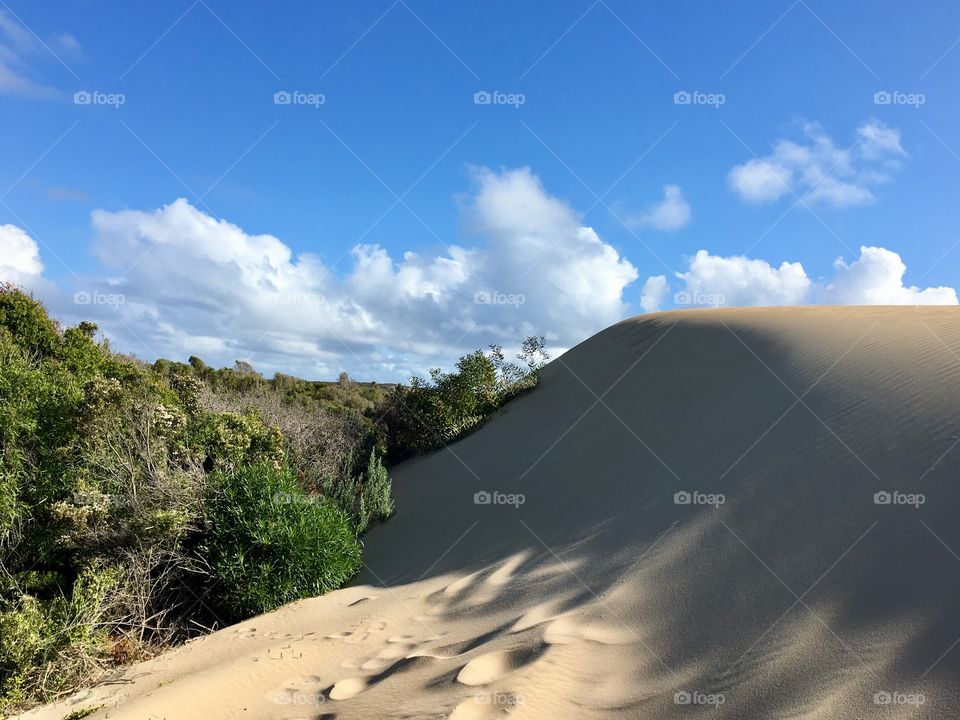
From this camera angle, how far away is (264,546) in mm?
7172

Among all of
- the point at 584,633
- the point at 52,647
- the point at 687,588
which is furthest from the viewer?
the point at 52,647

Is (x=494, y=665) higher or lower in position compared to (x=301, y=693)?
higher

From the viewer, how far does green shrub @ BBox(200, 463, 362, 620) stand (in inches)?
279

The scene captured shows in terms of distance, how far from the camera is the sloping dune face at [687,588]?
162 inches

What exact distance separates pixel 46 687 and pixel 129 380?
249 inches

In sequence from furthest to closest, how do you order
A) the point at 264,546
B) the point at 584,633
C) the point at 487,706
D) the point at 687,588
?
the point at 264,546 → the point at 687,588 → the point at 584,633 → the point at 487,706

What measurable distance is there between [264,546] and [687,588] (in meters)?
4.62

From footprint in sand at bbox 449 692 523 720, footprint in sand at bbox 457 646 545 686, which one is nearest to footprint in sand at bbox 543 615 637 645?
footprint in sand at bbox 457 646 545 686

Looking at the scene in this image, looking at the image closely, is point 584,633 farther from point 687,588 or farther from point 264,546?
point 264,546

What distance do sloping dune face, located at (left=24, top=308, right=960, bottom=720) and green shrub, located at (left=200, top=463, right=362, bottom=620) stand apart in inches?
15.3

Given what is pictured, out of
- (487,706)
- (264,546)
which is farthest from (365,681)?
(264,546)

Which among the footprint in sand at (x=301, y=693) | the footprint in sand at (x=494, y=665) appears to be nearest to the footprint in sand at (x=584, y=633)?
the footprint in sand at (x=494, y=665)

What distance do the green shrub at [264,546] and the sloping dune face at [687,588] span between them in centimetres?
39

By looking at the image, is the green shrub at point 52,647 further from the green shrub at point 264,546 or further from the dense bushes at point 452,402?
the dense bushes at point 452,402
